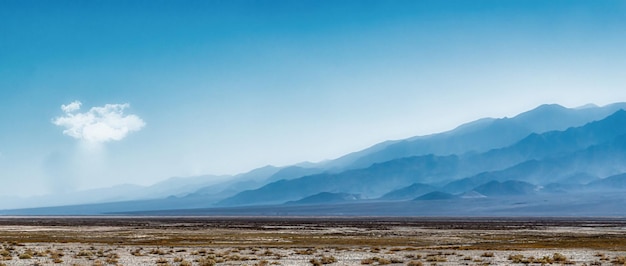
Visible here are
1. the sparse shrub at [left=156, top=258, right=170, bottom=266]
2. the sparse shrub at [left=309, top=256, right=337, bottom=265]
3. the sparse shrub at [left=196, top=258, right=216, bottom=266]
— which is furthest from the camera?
the sparse shrub at [left=309, top=256, right=337, bottom=265]

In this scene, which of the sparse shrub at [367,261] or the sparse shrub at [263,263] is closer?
the sparse shrub at [263,263]

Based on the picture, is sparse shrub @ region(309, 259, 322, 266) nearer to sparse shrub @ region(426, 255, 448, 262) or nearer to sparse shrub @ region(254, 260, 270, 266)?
sparse shrub @ region(254, 260, 270, 266)

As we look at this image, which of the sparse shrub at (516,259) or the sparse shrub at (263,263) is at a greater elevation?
the sparse shrub at (516,259)

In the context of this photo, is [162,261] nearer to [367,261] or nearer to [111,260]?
[111,260]

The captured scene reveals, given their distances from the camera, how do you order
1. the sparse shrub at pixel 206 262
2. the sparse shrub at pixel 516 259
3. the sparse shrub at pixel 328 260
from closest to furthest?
1. the sparse shrub at pixel 206 262
2. the sparse shrub at pixel 328 260
3. the sparse shrub at pixel 516 259

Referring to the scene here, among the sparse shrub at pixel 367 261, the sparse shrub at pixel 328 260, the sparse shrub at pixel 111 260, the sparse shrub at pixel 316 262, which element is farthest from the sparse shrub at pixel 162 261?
the sparse shrub at pixel 367 261

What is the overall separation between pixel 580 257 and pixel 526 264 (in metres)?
6.13

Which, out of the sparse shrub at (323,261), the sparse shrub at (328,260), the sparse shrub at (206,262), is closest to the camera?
the sparse shrub at (206,262)

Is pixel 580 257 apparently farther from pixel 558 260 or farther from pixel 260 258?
pixel 260 258

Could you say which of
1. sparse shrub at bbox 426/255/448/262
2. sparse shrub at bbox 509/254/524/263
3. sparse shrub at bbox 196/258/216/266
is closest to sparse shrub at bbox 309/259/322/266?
sparse shrub at bbox 196/258/216/266

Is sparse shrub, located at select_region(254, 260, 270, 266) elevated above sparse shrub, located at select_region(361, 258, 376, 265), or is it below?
below

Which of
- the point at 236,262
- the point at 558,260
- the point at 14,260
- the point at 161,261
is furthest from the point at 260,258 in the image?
the point at 558,260

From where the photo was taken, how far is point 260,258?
37.7 m

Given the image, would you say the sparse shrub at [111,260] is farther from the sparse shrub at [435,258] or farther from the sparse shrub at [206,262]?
the sparse shrub at [435,258]
